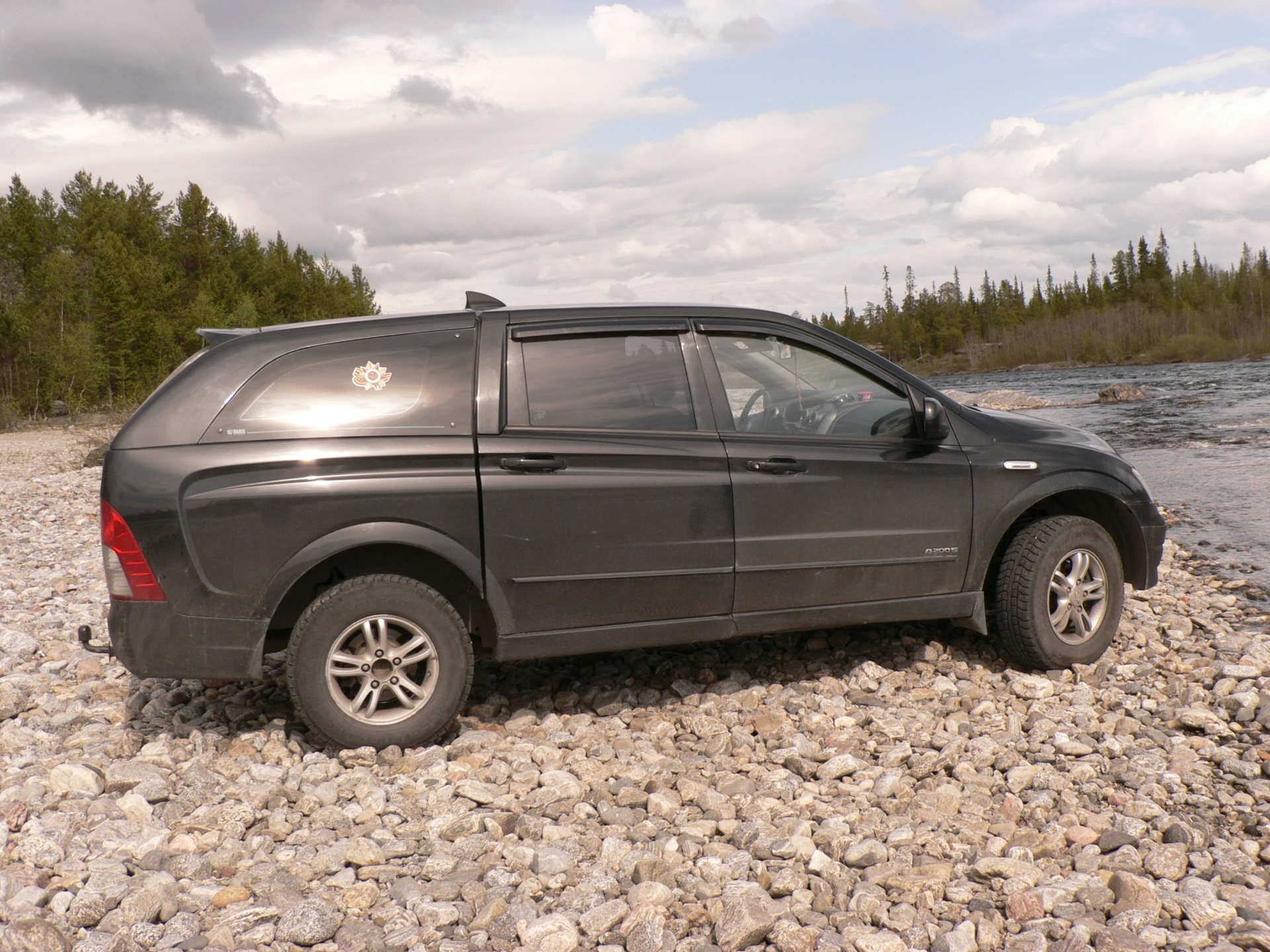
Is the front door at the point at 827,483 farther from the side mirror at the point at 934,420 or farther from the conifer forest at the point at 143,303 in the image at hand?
the conifer forest at the point at 143,303

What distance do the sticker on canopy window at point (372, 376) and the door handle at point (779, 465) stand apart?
167 cm

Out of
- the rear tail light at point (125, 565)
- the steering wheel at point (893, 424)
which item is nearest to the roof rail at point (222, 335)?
the rear tail light at point (125, 565)

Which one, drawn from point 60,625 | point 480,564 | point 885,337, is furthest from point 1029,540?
point 885,337

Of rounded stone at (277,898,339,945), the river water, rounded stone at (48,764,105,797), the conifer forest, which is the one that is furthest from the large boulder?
rounded stone at (277,898,339,945)

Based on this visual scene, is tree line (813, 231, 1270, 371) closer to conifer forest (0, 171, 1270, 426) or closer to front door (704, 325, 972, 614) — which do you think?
conifer forest (0, 171, 1270, 426)

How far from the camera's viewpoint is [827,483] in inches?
188

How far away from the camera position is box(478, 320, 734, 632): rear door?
438 cm

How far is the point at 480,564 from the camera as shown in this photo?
171 inches

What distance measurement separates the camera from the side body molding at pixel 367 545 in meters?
4.18

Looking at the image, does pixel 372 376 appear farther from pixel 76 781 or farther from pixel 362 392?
pixel 76 781

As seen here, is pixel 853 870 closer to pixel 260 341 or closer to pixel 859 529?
pixel 859 529

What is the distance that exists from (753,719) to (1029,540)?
174cm

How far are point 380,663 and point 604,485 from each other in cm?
123

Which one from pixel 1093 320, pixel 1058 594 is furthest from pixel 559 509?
pixel 1093 320
